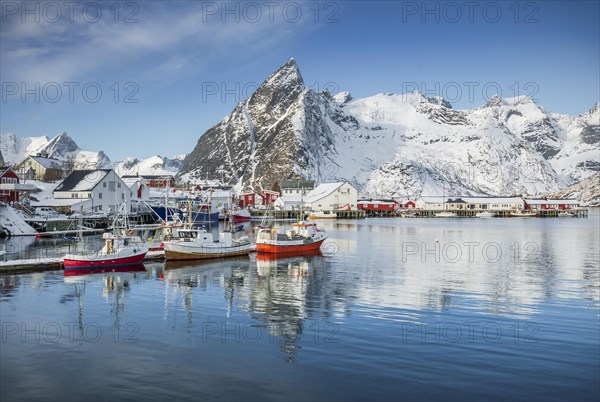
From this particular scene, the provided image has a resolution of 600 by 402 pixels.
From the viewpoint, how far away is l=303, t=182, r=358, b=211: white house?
7023 inches

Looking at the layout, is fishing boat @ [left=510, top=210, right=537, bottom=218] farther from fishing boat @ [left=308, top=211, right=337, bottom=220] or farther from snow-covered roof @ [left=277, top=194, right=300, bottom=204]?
snow-covered roof @ [left=277, top=194, right=300, bottom=204]

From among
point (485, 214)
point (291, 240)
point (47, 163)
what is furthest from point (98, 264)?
point (485, 214)

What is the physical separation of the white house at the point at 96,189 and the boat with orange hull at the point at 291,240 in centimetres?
4750

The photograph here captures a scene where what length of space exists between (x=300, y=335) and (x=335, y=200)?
15629 centimetres

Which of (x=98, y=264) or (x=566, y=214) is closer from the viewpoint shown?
(x=98, y=264)

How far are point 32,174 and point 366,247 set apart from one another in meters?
104

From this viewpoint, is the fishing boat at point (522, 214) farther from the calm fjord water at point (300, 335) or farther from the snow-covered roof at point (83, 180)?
the calm fjord water at point (300, 335)

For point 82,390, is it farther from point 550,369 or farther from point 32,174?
point 32,174

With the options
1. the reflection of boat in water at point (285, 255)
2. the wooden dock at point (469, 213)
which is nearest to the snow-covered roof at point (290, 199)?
the wooden dock at point (469, 213)

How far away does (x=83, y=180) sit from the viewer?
102 metres

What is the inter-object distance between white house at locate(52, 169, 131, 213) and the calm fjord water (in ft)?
197

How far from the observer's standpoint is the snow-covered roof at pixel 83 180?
326 ft

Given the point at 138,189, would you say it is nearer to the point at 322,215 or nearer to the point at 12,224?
the point at 12,224

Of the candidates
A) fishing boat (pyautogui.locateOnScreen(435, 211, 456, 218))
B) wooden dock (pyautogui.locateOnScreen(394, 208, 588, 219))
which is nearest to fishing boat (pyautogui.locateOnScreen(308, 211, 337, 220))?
wooden dock (pyautogui.locateOnScreen(394, 208, 588, 219))
